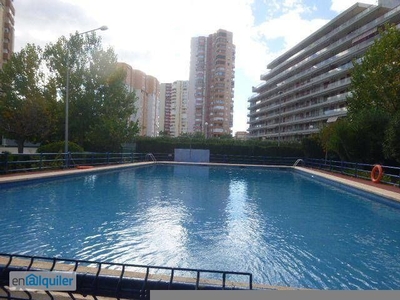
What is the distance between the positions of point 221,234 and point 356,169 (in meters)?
15.7

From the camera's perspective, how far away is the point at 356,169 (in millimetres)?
19219

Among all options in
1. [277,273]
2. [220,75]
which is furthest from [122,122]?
[220,75]

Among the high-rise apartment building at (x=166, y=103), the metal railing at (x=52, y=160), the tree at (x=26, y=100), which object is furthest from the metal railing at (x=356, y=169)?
the high-rise apartment building at (x=166, y=103)

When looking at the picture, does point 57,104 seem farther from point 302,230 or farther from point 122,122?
point 302,230

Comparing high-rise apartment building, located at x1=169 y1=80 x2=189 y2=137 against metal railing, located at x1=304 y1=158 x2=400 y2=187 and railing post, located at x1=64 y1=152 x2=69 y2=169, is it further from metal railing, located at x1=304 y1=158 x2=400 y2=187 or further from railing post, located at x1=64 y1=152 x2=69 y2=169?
railing post, located at x1=64 y1=152 x2=69 y2=169

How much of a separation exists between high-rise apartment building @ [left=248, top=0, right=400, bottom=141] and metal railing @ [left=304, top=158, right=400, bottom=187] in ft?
39.9

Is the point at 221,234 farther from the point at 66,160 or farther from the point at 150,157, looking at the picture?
the point at 150,157

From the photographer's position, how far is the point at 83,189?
12.9m

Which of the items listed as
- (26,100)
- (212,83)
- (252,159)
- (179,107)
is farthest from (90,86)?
(179,107)

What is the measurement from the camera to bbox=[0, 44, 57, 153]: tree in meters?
23.0

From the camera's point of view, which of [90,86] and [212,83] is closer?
[90,86]

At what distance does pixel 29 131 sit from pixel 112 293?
24.6 metres

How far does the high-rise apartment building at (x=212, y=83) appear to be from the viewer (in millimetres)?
98875

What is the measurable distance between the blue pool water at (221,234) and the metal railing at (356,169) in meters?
6.53
